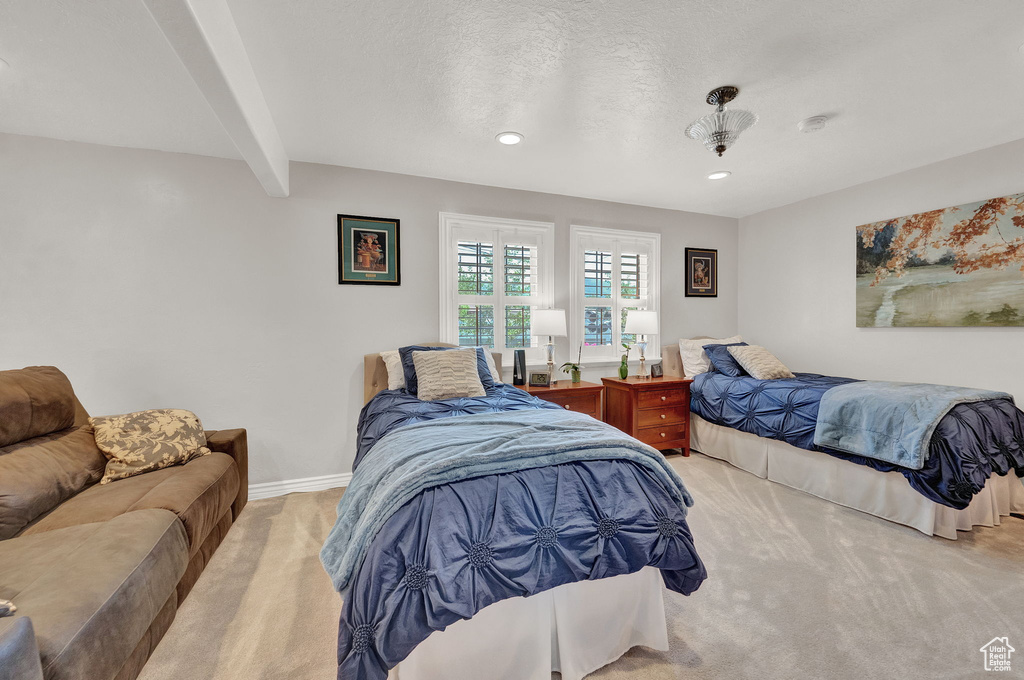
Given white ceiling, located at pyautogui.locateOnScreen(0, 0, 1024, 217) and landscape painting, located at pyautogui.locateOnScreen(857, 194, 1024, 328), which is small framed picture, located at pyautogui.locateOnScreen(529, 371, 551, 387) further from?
landscape painting, located at pyautogui.locateOnScreen(857, 194, 1024, 328)

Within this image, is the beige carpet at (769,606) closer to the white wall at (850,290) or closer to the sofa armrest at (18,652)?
the sofa armrest at (18,652)

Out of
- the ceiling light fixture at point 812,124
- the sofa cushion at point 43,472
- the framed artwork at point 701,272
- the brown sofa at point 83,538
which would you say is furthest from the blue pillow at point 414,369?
the framed artwork at point 701,272

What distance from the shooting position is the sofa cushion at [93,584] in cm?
112

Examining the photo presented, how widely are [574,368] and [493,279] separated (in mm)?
1084

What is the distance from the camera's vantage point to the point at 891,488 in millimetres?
2613

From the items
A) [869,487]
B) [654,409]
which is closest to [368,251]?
[654,409]

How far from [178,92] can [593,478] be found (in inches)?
110

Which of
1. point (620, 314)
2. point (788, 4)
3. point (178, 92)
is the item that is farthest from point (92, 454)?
point (620, 314)

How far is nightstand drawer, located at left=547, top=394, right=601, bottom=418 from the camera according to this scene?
3566 millimetres

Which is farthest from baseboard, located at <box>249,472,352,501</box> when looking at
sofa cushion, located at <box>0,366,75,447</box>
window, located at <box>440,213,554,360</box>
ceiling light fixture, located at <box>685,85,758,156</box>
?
ceiling light fixture, located at <box>685,85,758,156</box>

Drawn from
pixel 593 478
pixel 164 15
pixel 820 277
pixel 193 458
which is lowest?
pixel 193 458

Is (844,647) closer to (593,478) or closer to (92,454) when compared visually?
(593,478)

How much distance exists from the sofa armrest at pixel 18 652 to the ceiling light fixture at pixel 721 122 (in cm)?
309

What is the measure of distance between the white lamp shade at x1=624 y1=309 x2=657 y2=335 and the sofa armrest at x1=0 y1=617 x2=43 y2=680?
382cm
